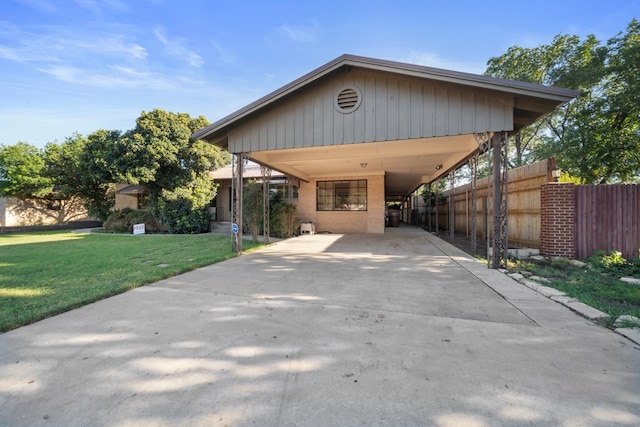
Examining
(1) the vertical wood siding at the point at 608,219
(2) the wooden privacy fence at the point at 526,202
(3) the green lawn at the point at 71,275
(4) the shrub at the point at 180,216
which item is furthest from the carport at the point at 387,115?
(4) the shrub at the point at 180,216

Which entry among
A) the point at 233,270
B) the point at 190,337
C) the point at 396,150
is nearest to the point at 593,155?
the point at 396,150

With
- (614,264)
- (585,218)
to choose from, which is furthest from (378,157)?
(614,264)

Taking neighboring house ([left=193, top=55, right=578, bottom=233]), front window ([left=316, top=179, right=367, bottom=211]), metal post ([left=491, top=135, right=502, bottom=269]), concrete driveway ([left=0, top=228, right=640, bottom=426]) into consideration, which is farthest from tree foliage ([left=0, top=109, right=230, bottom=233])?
metal post ([left=491, top=135, right=502, bottom=269])

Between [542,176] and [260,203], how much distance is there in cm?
849

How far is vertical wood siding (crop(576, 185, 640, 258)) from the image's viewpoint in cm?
575

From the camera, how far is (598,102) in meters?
13.1

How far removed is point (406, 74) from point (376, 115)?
100cm

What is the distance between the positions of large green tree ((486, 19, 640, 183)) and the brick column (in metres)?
10.2

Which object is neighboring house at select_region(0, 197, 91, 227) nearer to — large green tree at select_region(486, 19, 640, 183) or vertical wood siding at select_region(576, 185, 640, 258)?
vertical wood siding at select_region(576, 185, 640, 258)

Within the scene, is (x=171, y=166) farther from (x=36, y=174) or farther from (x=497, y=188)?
(x=497, y=188)

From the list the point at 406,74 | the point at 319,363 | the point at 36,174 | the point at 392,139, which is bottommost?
the point at 319,363

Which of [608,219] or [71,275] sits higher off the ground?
[608,219]

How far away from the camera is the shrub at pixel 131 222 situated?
14.4m

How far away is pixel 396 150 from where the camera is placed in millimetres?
8414
